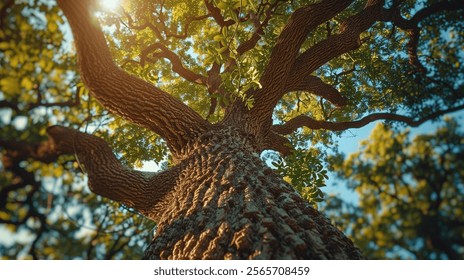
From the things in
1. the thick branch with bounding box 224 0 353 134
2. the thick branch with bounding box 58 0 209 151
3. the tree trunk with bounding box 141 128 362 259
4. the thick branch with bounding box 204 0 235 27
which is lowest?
the tree trunk with bounding box 141 128 362 259

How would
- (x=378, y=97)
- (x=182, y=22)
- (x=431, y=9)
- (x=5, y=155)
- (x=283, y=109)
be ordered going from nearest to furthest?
1. (x=5, y=155)
2. (x=431, y=9)
3. (x=378, y=97)
4. (x=182, y=22)
5. (x=283, y=109)

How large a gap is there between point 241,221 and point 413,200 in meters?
1.25

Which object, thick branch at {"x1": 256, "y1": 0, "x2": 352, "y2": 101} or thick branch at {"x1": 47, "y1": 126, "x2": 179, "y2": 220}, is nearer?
thick branch at {"x1": 47, "y1": 126, "x2": 179, "y2": 220}

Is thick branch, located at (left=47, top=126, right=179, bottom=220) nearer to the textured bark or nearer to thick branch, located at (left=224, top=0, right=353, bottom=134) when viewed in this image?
the textured bark

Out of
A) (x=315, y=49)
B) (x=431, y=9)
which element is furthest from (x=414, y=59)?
(x=315, y=49)

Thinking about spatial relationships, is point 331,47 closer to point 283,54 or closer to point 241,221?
point 283,54

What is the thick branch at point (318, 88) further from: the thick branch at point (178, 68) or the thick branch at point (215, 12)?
the thick branch at point (215, 12)

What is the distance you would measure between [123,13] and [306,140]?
17.7 feet

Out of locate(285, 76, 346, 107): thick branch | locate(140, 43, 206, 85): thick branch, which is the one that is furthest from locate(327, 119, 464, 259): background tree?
locate(140, 43, 206, 85): thick branch

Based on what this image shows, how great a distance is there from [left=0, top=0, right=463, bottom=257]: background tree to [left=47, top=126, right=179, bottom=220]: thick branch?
33mm

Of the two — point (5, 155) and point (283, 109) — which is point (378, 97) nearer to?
point (283, 109)

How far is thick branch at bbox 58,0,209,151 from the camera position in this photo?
7.23 ft
